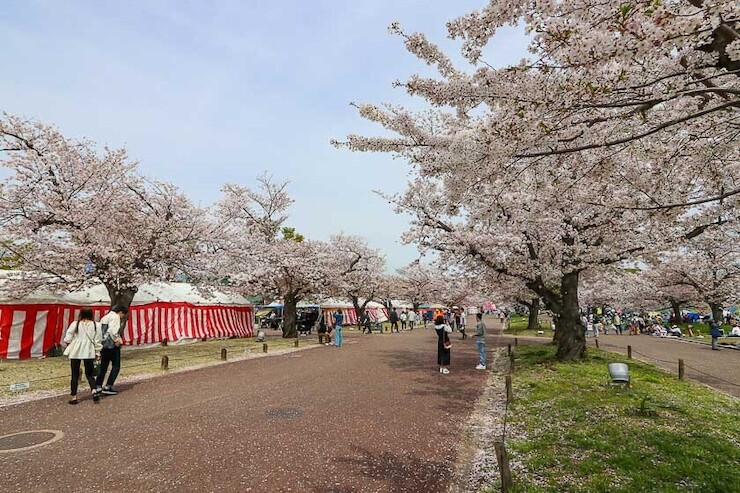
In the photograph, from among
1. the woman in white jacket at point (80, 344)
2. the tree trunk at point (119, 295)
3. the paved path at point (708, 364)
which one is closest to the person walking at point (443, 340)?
the paved path at point (708, 364)

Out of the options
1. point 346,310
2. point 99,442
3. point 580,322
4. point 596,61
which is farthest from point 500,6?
point 346,310

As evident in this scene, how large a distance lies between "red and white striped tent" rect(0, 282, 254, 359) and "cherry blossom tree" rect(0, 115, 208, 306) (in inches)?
59.5

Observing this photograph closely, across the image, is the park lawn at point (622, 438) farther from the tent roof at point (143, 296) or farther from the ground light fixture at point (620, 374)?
the tent roof at point (143, 296)

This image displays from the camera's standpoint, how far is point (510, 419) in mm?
7812

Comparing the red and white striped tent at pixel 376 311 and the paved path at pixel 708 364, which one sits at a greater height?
the red and white striped tent at pixel 376 311

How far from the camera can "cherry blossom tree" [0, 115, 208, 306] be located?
1530 centimetres

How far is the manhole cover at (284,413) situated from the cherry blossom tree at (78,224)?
10696 mm

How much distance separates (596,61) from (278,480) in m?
5.54

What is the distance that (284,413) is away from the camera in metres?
8.12

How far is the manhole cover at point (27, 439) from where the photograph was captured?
6.11 metres

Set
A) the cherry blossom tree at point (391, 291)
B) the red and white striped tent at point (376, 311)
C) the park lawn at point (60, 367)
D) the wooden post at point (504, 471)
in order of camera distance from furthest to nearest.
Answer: the cherry blossom tree at point (391, 291) < the red and white striped tent at point (376, 311) < the park lawn at point (60, 367) < the wooden post at point (504, 471)

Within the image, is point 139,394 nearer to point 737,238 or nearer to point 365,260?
point 737,238

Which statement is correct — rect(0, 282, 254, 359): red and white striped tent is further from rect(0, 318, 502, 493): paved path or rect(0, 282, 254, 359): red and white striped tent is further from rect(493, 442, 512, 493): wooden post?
rect(493, 442, 512, 493): wooden post

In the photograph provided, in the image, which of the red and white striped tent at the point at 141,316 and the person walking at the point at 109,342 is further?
the red and white striped tent at the point at 141,316
